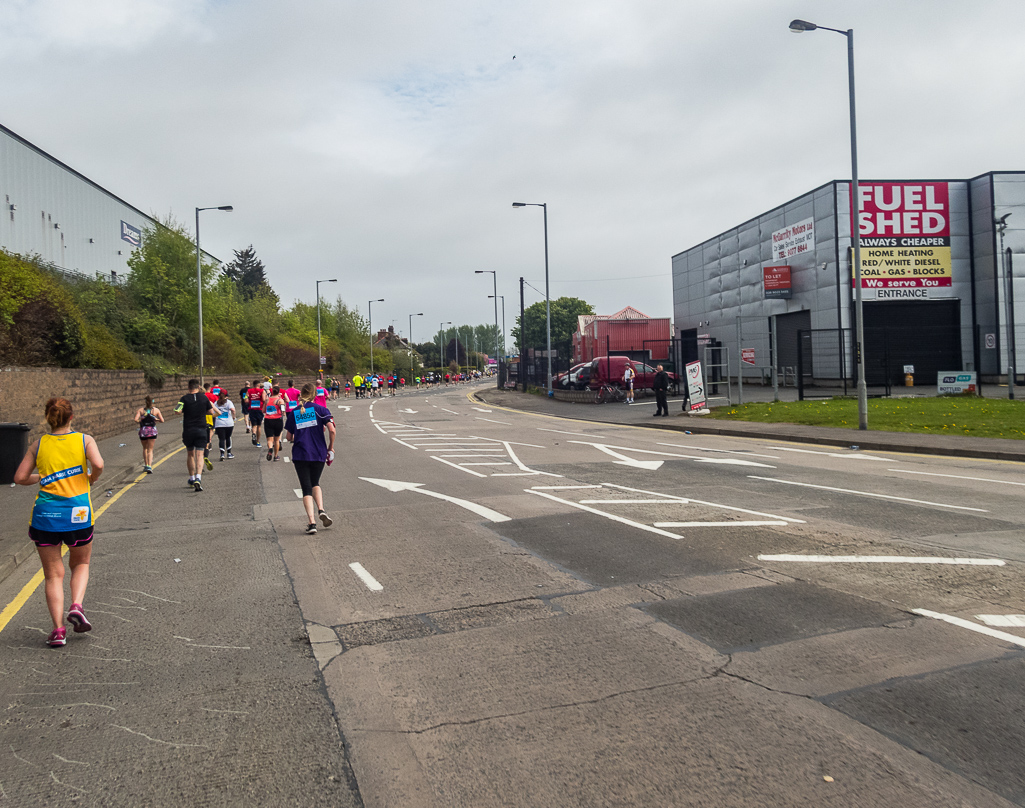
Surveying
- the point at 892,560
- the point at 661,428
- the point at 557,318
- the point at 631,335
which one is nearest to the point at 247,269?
the point at 557,318

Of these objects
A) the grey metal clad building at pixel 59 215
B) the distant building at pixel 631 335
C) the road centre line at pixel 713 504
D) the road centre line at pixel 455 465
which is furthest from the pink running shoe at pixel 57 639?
the distant building at pixel 631 335

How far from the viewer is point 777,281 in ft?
135

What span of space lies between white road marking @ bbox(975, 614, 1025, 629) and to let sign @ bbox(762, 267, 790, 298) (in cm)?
3803

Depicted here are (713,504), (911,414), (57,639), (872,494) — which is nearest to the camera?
(57,639)

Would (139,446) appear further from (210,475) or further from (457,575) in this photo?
(457,575)

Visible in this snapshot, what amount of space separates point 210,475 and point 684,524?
10398 mm

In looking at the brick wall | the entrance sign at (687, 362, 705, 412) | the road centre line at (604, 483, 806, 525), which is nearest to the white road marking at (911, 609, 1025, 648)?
the road centre line at (604, 483, 806, 525)

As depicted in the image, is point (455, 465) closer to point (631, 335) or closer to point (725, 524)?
point (725, 524)

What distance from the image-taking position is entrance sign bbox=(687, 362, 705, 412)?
2712 cm

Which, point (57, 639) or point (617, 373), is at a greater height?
point (617, 373)

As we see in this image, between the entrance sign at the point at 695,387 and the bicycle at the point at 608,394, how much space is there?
9.07 m

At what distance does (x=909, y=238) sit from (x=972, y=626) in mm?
37497

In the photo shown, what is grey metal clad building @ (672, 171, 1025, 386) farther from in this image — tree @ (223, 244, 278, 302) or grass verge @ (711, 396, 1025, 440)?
tree @ (223, 244, 278, 302)

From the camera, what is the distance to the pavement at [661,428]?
9617 millimetres
